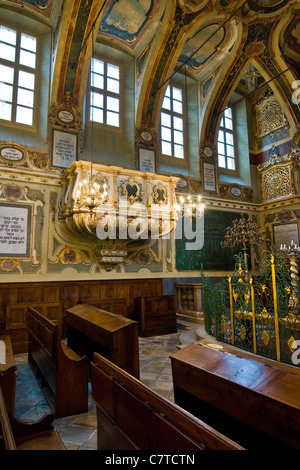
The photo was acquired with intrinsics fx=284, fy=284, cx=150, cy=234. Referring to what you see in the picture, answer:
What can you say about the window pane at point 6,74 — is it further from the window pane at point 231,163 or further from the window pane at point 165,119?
the window pane at point 231,163

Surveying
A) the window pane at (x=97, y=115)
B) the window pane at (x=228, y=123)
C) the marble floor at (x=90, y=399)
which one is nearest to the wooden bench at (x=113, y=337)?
the marble floor at (x=90, y=399)

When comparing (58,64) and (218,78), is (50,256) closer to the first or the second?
(58,64)

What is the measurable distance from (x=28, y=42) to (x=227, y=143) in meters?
7.68

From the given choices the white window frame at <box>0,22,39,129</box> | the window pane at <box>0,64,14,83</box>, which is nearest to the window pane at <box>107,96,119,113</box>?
the white window frame at <box>0,22,39,129</box>

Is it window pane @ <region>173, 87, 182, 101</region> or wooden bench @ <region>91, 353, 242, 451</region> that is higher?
window pane @ <region>173, 87, 182, 101</region>

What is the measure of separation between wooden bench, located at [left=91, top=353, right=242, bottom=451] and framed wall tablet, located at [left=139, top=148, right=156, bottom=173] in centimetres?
723

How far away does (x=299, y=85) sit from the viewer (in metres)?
9.70

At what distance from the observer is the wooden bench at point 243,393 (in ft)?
5.20

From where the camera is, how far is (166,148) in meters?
9.90

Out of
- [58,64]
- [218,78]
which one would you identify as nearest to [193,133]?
[218,78]

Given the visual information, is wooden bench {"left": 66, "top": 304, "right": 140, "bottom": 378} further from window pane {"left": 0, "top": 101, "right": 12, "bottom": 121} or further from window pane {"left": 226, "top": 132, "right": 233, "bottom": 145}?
window pane {"left": 226, "top": 132, "right": 233, "bottom": 145}

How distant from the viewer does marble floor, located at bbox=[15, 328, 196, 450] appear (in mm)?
2648

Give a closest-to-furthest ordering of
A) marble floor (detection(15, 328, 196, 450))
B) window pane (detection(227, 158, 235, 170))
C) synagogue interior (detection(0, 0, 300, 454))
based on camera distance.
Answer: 1. synagogue interior (detection(0, 0, 300, 454))
2. marble floor (detection(15, 328, 196, 450))
3. window pane (detection(227, 158, 235, 170))
